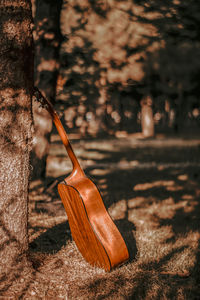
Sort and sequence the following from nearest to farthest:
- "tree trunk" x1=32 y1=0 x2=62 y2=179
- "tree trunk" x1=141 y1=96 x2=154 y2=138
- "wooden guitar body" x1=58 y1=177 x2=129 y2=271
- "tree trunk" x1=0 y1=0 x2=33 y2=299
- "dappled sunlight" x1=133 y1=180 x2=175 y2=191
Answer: "tree trunk" x1=0 y1=0 x2=33 y2=299
"wooden guitar body" x1=58 y1=177 x2=129 y2=271
"tree trunk" x1=32 y1=0 x2=62 y2=179
"dappled sunlight" x1=133 y1=180 x2=175 y2=191
"tree trunk" x1=141 y1=96 x2=154 y2=138

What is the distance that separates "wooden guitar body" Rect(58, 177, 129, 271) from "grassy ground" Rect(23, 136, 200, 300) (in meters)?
0.15

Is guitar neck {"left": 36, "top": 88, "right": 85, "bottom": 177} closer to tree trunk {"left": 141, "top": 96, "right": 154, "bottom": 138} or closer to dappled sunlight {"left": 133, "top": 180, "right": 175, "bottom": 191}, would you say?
dappled sunlight {"left": 133, "top": 180, "right": 175, "bottom": 191}

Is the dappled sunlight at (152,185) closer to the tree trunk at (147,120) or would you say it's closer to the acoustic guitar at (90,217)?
the acoustic guitar at (90,217)

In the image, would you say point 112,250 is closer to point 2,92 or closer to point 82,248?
point 82,248

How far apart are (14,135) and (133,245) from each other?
1.81m

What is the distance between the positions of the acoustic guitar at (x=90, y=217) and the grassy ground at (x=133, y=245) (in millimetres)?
166

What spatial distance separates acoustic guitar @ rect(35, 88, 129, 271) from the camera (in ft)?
8.75

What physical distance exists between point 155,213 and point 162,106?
34954 millimetres

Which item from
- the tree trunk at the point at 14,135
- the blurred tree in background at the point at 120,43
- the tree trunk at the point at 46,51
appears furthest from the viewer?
the blurred tree in background at the point at 120,43

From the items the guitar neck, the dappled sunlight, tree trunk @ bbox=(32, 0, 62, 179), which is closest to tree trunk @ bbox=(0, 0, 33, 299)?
the guitar neck

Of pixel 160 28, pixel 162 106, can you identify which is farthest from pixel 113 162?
pixel 162 106

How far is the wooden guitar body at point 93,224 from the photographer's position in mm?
2666

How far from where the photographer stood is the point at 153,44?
706cm

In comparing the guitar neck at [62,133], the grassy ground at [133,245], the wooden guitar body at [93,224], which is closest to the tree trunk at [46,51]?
the grassy ground at [133,245]
